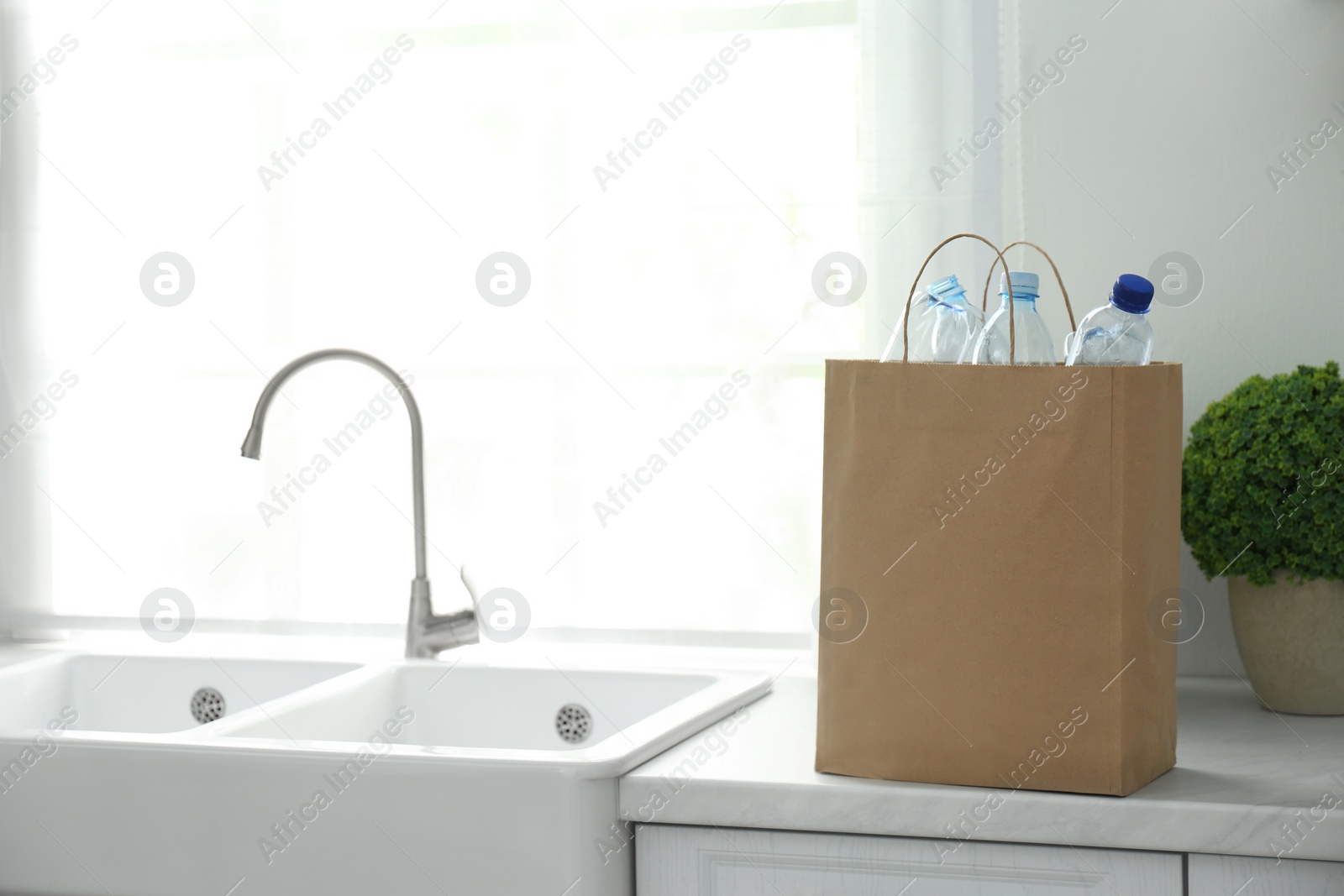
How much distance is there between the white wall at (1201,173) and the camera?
1269mm

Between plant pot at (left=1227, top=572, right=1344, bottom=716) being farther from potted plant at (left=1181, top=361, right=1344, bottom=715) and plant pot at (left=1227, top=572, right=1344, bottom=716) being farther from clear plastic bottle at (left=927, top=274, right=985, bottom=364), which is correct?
clear plastic bottle at (left=927, top=274, right=985, bottom=364)

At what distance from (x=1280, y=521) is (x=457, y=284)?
3.17ft

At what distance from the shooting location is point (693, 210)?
1.43m

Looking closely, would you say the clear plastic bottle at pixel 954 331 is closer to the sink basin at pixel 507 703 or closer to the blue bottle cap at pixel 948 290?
the blue bottle cap at pixel 948 290

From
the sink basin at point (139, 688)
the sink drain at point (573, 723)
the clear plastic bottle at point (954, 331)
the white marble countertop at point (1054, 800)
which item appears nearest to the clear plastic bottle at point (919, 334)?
the clear plastic bottle at point (954, 331)

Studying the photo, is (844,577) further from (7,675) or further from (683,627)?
(7,675)

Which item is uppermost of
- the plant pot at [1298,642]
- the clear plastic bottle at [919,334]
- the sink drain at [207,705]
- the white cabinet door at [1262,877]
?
the clear plastic bottle at [919,334]

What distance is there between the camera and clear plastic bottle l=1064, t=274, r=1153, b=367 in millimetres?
901

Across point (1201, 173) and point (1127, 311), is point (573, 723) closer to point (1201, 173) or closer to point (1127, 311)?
point (1127, 311)

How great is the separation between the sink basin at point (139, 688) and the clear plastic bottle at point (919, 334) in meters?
0.78

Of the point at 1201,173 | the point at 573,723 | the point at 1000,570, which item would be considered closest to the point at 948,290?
the point at 1000,570

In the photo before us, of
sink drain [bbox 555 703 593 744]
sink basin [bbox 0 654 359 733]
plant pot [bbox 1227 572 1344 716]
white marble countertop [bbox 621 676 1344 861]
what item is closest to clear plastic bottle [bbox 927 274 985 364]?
white marble countertop [bbox 621 676 1344 861]

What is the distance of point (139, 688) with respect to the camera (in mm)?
1456

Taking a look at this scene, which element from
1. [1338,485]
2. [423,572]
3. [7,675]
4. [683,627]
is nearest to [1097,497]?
[1338,485]
